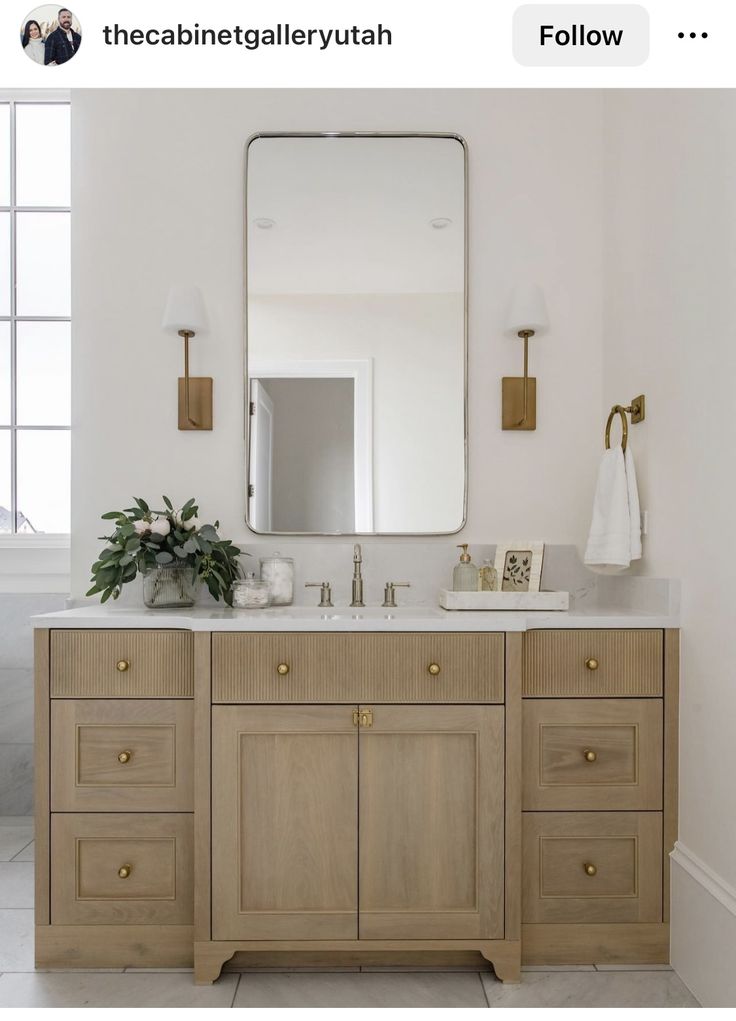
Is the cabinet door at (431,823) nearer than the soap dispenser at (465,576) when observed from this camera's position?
Yes

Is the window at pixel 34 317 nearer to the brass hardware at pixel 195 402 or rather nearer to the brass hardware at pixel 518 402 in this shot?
the brass hardware at pixel 195 402

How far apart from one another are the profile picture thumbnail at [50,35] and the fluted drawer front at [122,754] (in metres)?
1.62

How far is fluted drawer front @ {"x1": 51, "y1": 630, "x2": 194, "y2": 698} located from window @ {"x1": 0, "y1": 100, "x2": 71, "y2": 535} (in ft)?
3.60

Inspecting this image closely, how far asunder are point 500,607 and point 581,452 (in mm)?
625

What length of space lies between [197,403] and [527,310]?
3.48 ft

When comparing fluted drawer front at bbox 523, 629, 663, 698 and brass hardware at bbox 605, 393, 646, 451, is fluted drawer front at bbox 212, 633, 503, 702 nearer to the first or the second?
fluted drawer front at bbox 523, 629, 663, 698

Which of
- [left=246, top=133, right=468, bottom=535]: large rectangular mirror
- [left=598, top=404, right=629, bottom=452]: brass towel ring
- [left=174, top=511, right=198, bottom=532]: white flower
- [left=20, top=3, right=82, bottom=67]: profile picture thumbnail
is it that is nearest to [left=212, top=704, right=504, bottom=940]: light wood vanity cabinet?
[left=174, top=511, right=198, bottom=532]: white flower

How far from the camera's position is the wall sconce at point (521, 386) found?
2189 mm

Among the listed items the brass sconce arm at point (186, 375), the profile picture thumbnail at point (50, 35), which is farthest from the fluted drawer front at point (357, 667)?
the profile picture thumbnail at point (50, 35)

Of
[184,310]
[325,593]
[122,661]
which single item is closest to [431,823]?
[325,593]

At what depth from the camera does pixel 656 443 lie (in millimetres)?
1930

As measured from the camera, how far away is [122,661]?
1.75 metres

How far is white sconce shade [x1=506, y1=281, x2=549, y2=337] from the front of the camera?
2.17 m

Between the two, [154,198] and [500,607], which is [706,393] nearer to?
[500,607]
